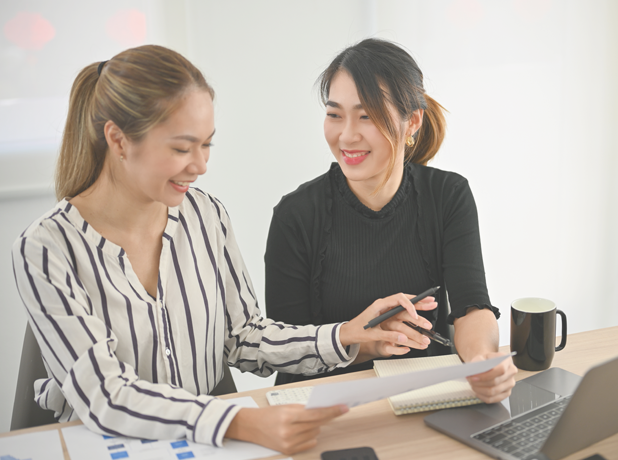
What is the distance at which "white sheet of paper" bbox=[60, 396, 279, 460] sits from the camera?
0.91 m

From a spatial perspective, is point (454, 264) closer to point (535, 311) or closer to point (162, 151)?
point (535, 311)

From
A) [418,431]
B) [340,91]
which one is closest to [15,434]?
[418,431]

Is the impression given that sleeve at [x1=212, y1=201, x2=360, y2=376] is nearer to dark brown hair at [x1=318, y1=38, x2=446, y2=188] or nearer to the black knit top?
the black knit top

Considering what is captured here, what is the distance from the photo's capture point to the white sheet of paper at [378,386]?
821 mm

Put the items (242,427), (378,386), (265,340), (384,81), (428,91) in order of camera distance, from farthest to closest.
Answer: (428,91) < (384,81) < (265,340) < (242,427) < (378,386)

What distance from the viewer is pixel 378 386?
84 cm

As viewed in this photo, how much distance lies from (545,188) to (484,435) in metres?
2.07

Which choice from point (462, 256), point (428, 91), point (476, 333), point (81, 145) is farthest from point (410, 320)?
point (428, 91)

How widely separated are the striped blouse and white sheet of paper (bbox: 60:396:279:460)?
1 centimetres

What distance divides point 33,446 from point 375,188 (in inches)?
36.8

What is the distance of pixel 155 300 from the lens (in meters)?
1.16

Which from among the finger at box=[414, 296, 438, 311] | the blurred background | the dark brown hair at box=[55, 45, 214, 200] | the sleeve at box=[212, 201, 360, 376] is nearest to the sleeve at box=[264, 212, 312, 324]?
the sleeve at box=[212, 201, 360, 376]

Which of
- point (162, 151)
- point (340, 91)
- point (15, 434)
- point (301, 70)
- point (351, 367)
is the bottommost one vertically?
point (351, 367)

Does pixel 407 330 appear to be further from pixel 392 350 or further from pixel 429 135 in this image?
pixel 429 135
